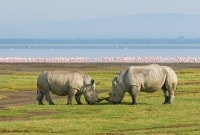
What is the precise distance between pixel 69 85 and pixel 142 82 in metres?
4.17

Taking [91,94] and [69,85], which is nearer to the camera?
[69,85]

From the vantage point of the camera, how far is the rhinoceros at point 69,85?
43781 millimetres

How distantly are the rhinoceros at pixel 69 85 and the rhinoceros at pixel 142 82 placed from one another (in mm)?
1244

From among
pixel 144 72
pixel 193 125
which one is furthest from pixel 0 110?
pixel 193 125

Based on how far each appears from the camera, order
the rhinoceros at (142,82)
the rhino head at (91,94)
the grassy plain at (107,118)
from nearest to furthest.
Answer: the grassy plain at (107,118)
the rhinoceros at (142,82)
the rhino head at (91,94)

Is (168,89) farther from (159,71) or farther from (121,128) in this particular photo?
(121,128)

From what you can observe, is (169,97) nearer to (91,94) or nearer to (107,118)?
(91,94)

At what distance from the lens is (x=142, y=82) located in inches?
1720

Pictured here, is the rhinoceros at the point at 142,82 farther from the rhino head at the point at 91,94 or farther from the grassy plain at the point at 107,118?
the rhino head at the point at 91,94

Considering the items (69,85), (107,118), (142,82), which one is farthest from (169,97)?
(107,118)

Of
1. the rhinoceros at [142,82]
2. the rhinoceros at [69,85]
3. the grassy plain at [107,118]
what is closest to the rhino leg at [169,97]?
the rhinoceros at [142,82]

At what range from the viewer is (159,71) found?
44.2 m

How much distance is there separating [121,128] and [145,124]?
1.50 m

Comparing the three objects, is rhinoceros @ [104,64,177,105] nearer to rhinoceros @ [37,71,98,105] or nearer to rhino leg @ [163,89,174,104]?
rhino leg @ [163,89,174,104]
